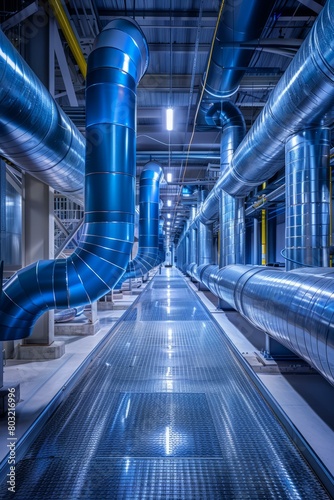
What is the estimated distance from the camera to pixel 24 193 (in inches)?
130

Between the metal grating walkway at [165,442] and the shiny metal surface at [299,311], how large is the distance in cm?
55

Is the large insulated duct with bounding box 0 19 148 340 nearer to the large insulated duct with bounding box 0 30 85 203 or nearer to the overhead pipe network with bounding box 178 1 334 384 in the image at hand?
the large insulated duct with bounding box 0 30 85 203

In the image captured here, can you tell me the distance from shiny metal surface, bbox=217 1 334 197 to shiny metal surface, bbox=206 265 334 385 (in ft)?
4.58

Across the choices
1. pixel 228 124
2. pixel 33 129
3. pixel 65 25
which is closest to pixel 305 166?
pixel 33 129

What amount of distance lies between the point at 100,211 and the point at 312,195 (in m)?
1.96

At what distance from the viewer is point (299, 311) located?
1.84 m

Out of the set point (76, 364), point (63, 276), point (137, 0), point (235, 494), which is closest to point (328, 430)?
point (235, 494)

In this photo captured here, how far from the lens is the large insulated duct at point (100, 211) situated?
1.99m

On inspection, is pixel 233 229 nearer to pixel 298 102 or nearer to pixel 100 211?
pixel 298 102

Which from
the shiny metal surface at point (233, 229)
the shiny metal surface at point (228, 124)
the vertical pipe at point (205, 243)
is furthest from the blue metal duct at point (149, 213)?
the vertical pipe at point (205, 243)

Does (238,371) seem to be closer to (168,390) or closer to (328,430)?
(168,390)

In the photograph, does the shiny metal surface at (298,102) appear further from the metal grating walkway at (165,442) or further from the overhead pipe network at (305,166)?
the metal grating walkway at (165,442)

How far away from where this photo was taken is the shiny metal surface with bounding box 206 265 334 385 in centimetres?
157

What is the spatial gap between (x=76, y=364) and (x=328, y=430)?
2339 mm
